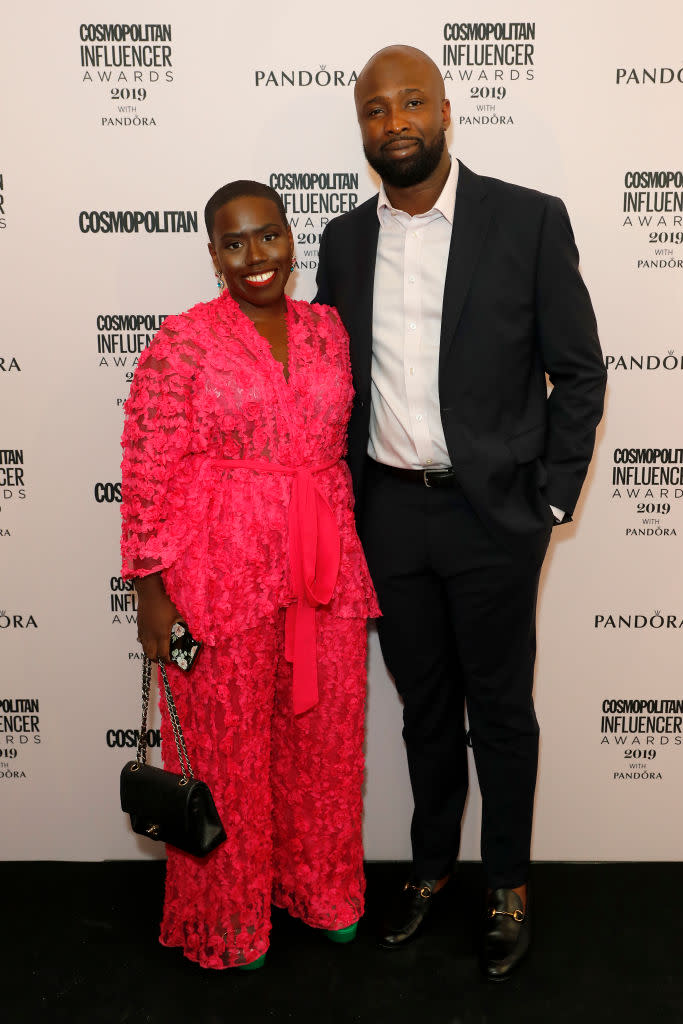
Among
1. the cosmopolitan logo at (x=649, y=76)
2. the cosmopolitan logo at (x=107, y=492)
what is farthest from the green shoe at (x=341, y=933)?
the cosmopolitan logo at (x=649, y=76)

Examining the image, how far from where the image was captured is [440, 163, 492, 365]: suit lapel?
1.92m

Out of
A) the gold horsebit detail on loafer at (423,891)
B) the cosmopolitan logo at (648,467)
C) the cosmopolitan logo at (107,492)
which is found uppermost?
the cosmopolitan logo at (648,467)

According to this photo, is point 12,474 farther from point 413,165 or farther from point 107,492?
point 413,165

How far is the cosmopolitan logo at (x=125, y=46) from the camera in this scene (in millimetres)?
2279

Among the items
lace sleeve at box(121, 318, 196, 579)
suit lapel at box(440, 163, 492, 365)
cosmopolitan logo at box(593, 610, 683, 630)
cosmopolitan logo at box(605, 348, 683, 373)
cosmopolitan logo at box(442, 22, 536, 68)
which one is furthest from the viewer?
cosmopolitan logo at box(593, 610, 683, 630)

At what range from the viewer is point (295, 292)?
2.45 m

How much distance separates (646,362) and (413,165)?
91 cm

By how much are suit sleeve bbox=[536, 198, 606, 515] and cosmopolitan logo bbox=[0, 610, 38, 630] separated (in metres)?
1.51

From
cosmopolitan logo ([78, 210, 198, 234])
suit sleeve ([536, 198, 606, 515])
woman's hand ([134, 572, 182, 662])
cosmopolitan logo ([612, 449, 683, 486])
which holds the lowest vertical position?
woman's hand ([134, 572, 182, 662])

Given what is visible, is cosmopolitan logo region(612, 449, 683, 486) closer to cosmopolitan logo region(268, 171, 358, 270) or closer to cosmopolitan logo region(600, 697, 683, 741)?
cosmopolitan logo region(600, 697, 683, 741)

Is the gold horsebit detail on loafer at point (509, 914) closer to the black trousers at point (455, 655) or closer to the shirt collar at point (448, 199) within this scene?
the black trousers at point (455, 655)

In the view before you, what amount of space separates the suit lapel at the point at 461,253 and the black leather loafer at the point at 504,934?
1.34 m

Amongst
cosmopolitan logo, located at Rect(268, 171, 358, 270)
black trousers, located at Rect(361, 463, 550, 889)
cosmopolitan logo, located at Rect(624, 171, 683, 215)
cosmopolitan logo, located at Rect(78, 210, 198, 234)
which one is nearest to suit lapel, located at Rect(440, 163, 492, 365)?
black trousers, located at Rect(361, 463, 550, 889)

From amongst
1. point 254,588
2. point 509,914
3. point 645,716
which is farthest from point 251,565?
point 645,716
